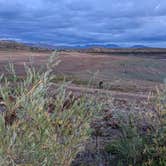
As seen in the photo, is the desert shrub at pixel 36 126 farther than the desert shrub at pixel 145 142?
No

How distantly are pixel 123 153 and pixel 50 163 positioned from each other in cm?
331

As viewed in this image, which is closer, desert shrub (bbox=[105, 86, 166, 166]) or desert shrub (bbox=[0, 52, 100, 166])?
desert shrub (bbox=[0, 52, 100, 166])

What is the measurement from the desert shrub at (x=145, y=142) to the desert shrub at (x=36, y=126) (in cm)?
244

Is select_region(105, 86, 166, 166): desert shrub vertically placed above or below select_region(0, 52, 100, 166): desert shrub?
below

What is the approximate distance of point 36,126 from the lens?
7.23 m

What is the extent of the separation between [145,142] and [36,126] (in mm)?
3778

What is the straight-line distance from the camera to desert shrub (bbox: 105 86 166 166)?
400 inches

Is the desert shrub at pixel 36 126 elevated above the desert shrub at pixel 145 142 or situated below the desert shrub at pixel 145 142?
above

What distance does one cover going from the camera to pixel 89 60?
50750 millimetres

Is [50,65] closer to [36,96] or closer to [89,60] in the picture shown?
[36,96]

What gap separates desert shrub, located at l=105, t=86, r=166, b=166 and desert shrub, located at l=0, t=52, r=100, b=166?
8.01 ft

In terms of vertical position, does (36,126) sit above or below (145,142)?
above

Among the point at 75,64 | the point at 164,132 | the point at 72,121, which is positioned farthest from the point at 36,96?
the point at 75,64

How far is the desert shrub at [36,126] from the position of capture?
6.89 m
